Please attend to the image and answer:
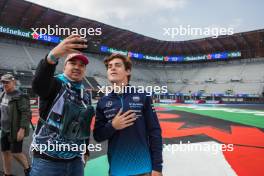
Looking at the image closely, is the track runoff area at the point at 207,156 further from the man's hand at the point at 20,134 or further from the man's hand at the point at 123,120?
the man's hand at the point at 123,120

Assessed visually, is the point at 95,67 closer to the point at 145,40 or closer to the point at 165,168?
the point at 145,40

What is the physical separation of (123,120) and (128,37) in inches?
1948

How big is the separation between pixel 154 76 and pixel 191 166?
57.5 m

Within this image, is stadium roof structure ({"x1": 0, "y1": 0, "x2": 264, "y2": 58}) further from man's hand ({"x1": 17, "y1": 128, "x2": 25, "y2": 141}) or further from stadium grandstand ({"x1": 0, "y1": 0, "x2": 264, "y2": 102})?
man's hand ({"x1": 17, "y1": 128, "x2": 25, "y2": 141})

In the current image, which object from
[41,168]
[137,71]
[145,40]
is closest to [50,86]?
[41,168]

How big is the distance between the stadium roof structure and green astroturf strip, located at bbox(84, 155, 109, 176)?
35050 mm

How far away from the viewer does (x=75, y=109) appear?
250 cm

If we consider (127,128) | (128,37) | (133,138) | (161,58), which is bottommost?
(133,138)

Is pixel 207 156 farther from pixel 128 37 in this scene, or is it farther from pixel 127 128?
pixel 128 37

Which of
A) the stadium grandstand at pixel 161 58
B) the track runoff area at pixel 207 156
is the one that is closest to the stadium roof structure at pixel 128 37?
the stadium grandstand at pixel 161 58

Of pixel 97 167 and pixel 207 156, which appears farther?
pixel 207 156

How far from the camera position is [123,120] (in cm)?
247

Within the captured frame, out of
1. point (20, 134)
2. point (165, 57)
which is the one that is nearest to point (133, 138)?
point (20, 134)

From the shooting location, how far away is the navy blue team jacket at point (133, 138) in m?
2.57
